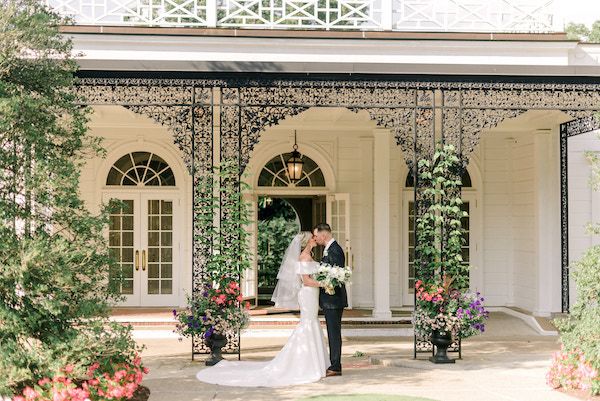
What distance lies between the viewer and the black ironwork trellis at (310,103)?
9453mm

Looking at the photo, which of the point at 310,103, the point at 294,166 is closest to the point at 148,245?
the point at 294,166

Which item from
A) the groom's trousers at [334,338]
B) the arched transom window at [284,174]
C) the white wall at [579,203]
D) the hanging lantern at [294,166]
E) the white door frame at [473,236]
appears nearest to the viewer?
the groom's trousers at [334,338]

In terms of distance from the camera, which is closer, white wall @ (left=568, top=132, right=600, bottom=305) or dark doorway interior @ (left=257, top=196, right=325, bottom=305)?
white wall @ (left=568, top=132, right=600, bottom=305)

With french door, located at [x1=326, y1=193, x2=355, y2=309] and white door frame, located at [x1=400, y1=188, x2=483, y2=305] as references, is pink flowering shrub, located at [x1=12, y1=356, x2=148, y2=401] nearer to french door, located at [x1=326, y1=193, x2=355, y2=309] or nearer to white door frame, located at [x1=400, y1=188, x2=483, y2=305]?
french door, located at [x1=326, y1=193, x2=355, y2=309]

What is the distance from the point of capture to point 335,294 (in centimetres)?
867

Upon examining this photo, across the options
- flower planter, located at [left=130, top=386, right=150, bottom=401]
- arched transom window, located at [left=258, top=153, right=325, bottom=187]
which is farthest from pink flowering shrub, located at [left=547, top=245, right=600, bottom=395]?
arched transom window, located at [left=258, top=153, right=325, bottom=187]

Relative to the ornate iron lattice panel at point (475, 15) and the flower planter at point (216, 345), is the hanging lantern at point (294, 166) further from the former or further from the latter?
the flower planter at point (216, 345)

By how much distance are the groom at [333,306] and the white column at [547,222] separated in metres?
5.84

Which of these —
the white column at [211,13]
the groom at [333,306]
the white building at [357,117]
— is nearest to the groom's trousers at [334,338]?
the groom at [333,306]

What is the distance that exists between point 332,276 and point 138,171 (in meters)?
6.94

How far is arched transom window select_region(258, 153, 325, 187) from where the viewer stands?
47.6 feet

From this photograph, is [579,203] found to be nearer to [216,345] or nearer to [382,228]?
[382,228]

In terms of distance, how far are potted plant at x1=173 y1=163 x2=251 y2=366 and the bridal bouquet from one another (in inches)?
43.5

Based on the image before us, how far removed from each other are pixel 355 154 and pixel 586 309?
7457 mm
